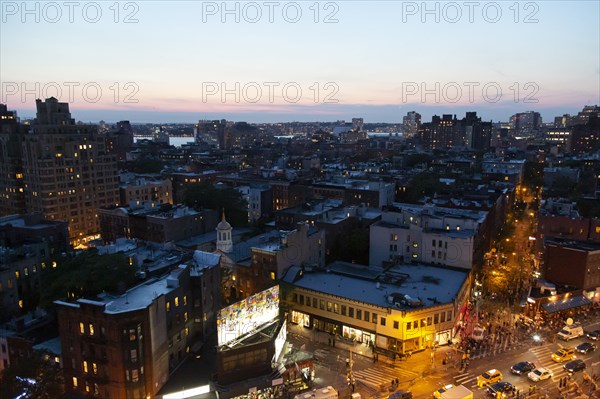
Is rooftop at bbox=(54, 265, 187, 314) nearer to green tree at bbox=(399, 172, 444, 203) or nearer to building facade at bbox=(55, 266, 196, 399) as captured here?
building facade at bbox=(55, 266, 196, 399)

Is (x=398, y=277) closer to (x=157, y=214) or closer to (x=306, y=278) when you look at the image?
(x=306, y=278)

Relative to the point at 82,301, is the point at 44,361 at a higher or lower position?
lower

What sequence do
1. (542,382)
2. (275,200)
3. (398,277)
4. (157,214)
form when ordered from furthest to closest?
(275,200) → (157,214) → (398,277) → (542,382)

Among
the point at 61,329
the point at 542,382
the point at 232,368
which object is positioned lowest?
the point at 542,382

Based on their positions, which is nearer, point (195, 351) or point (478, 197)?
point (195, 351)

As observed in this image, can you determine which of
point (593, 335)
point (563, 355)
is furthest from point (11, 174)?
point (593, 335)

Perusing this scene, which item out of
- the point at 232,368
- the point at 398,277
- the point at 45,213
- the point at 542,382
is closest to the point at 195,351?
the point at 232,368
